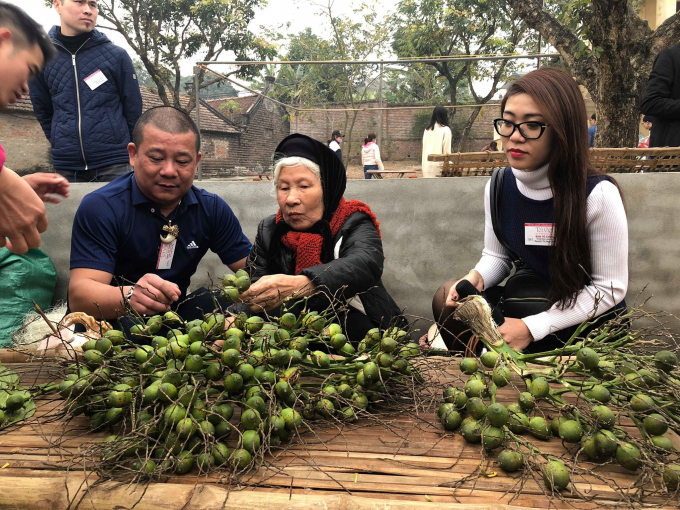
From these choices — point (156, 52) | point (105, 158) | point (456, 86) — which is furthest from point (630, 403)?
point (156, 52)

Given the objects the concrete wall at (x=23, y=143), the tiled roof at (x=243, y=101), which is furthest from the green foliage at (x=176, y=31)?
the tiled roof at (x=243, y=101)

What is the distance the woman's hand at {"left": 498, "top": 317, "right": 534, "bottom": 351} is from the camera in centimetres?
214

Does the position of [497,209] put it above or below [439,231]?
above

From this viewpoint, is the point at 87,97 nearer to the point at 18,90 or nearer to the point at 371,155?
the point at 18,90

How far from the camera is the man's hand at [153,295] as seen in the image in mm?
1777

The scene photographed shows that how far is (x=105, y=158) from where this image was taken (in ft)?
13.2

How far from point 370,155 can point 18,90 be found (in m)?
4.60

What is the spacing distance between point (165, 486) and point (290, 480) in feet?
0.70

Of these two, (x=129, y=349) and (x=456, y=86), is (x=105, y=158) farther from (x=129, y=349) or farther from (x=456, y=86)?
(x=456, y=86)

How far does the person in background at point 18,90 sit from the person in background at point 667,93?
14.0 ft

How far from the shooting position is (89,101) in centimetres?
393

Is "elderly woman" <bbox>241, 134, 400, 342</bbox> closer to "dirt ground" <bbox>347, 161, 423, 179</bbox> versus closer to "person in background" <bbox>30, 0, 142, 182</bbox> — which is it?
"person in background" <bbox>30, 0, 142, 182</bbox>

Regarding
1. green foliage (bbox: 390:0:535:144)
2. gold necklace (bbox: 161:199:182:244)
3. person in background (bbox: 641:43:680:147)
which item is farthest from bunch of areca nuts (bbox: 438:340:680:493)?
green foliage (bbox: 390:0:535:144)

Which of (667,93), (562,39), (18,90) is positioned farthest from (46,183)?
(562,39)
